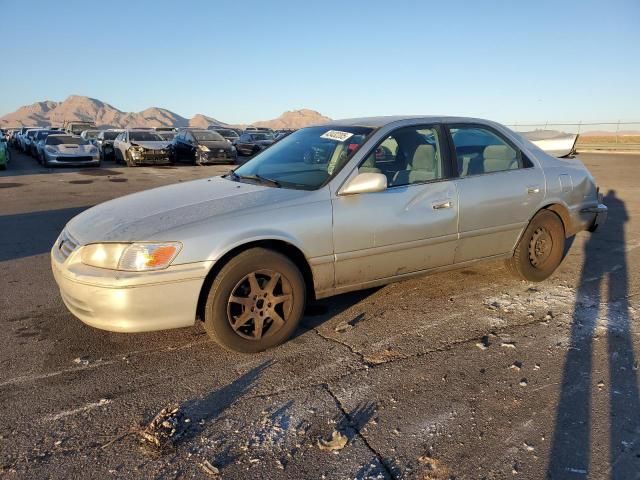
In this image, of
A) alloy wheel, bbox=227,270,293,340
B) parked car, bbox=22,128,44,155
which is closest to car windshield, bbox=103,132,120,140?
parked car, bbox=22,128,44,155

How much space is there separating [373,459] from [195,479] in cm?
80

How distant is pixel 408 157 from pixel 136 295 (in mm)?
2385

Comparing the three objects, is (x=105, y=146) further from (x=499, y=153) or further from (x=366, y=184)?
(x=366, y=184)

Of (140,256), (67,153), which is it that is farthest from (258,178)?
(67,153)

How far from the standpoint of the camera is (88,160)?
733 inches

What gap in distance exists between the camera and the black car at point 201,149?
2081 centimetres

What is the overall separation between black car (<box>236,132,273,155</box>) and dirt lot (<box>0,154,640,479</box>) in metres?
21.4

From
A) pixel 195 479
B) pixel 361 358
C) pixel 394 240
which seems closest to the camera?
pixel 195 479

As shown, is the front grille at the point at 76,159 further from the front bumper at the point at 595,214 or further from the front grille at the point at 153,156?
the front bumper at the point at 595,214

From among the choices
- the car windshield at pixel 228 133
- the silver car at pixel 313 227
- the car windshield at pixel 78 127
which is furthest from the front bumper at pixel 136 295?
the car windshield at pixel 78 127

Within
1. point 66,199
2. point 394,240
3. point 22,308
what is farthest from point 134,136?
point 394,240

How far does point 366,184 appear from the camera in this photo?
361 centimetres

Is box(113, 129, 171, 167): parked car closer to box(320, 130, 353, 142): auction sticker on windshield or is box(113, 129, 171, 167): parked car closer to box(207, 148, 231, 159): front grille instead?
box(207, 148, 231, 159): front grille

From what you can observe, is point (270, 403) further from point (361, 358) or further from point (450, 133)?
point (450, 133)
